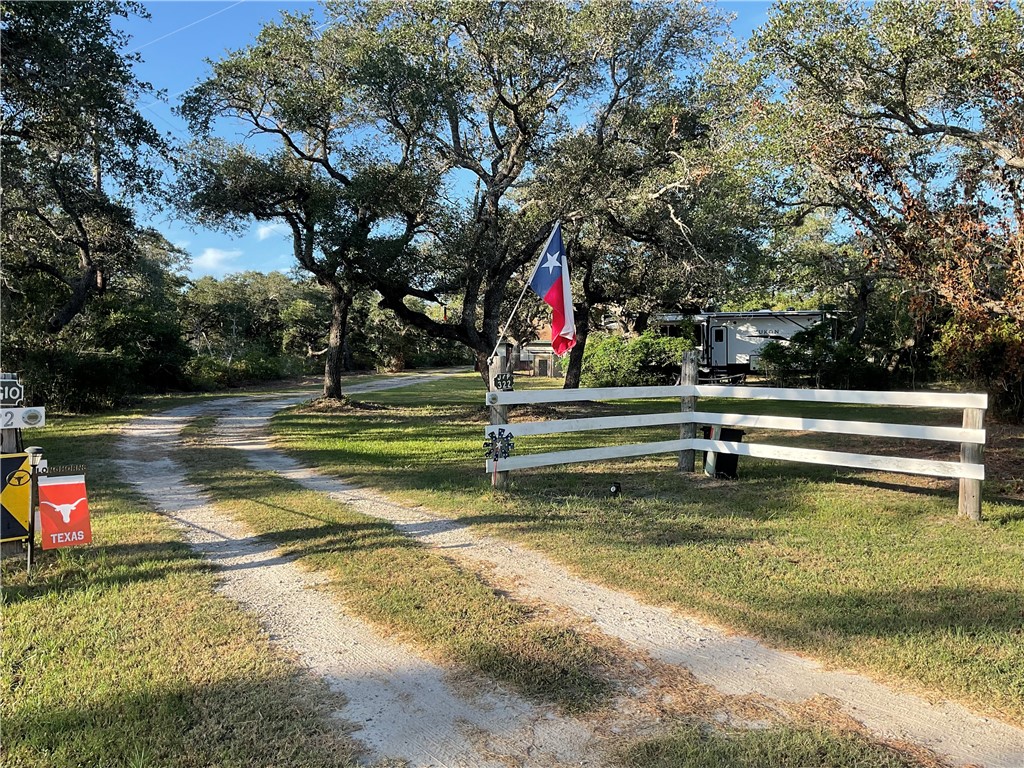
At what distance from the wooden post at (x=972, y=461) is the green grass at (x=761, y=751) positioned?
4.34m

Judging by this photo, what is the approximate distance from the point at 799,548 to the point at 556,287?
3770 mm

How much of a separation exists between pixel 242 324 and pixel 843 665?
37.3 metres

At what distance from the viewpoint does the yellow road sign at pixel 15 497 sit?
186 inches

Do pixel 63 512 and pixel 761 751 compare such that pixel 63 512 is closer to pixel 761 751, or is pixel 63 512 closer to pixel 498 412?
pixel 498 412

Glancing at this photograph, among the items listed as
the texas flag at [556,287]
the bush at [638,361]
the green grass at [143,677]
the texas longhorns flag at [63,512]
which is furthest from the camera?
the bush at [638,361]

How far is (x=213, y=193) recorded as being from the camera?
15.1 meters

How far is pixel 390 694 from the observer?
321 cm

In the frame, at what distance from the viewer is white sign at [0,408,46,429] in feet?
15.5

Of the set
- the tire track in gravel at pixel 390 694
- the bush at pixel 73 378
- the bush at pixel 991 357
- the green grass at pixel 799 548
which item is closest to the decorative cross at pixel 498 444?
the green grass at pixel 799 548

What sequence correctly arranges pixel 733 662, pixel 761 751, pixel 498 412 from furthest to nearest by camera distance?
pixel 498 412
pixel 733 662
pixel 761 751

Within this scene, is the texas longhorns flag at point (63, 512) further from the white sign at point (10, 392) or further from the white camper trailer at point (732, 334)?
the white camper trailer at point (732, 334)

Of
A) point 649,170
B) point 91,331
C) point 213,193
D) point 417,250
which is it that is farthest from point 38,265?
point 649,170

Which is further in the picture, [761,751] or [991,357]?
[991,357]

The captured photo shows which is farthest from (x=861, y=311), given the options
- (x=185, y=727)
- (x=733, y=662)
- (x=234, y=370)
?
(x=185, y=727)
